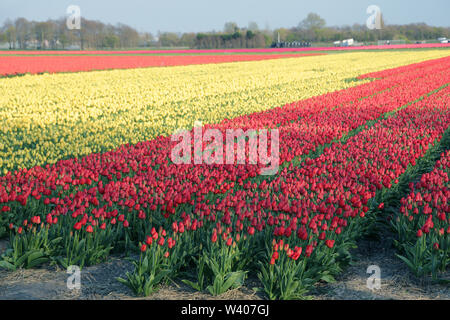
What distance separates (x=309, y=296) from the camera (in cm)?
440

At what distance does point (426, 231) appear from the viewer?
509 cm

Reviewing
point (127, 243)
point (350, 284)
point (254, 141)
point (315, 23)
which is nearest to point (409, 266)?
point (350, 284)

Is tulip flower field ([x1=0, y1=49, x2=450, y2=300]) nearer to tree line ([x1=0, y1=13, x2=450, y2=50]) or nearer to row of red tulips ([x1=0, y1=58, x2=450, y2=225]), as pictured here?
row of red tulips ([x1=0, y1=58, x2=450, y2=225])

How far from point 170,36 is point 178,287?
12352cm

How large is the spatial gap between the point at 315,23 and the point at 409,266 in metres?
146

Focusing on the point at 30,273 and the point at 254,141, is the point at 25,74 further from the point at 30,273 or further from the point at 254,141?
the point at 30,273

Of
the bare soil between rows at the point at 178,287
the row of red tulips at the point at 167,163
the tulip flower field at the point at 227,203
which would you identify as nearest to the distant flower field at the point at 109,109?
the tulip flower field at the point at 227,203

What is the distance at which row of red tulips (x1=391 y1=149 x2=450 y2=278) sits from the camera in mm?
4871

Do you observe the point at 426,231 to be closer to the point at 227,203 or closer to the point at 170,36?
the point at 227,203

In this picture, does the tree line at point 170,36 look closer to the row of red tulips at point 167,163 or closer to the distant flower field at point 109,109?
the distant flower field at point 109,109

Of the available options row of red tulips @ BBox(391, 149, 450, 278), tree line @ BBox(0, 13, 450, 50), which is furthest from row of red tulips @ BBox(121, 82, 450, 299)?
tree line @ BBox(0, 13, 450, 50)

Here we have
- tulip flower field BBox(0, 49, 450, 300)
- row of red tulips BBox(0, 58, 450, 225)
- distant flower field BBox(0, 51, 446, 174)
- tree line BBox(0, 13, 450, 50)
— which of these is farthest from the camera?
tree line BBox(0, 13, 450, 50)

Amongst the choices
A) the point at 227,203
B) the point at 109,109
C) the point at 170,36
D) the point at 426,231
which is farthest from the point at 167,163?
the point at 170,36

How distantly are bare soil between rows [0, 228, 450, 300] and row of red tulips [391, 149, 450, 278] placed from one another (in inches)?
6.1
